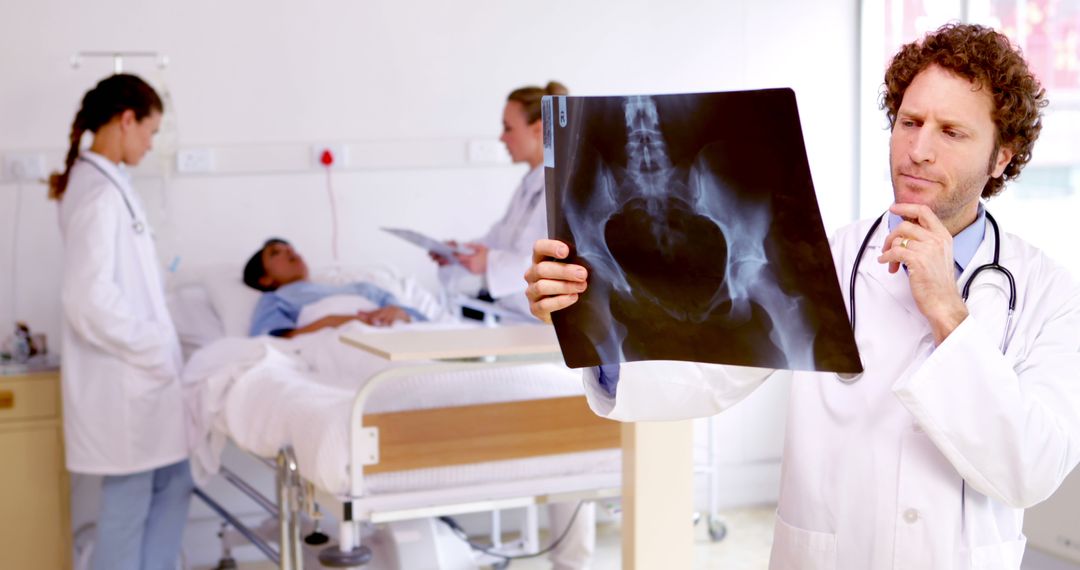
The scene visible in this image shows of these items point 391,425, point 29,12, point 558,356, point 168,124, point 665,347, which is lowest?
point 391,425

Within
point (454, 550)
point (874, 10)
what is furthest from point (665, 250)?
point (874, 10)

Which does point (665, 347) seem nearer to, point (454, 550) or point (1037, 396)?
point (1037, 396)

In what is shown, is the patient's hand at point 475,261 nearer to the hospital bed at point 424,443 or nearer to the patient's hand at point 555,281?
the hospital bed at point 424,443

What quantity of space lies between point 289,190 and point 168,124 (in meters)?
0.46

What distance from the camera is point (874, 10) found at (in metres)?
4.34

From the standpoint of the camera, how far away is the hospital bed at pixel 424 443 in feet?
7.41

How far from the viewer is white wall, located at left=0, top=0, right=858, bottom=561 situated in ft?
12.0

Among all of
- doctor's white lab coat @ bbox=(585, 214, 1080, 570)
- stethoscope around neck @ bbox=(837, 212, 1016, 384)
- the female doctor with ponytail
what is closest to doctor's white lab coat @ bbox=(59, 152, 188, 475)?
the female doctor with ponytail

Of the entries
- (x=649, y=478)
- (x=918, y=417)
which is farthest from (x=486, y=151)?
(x=918, y=417)

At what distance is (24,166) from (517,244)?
5.39 feet

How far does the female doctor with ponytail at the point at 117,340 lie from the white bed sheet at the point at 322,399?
0.14m

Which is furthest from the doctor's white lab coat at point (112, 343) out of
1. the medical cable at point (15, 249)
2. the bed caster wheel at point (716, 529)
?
the bed caster wheel at point (716, 529)

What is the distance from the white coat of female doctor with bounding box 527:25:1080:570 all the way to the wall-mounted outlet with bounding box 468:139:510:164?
9.27 ft

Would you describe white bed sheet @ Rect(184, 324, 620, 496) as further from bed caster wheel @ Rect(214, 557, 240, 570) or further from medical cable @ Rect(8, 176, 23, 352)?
medical cable @ Rect(8, 176, 23, 352)
